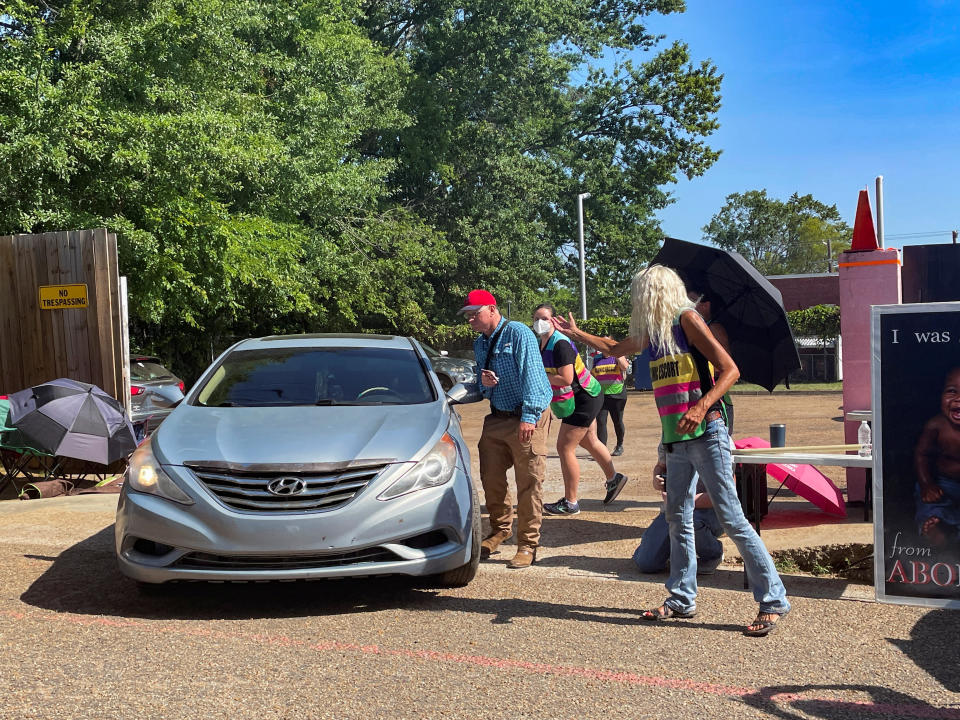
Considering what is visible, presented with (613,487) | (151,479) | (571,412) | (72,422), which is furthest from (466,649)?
(72,422)

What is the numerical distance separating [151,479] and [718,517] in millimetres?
2979

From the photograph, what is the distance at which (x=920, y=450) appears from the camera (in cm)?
505

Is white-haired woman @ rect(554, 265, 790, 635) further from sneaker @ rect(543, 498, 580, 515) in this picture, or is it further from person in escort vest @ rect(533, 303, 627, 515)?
sneaker @ rect(543, 498, 580, 515)

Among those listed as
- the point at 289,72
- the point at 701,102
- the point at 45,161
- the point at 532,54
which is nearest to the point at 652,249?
the point at 701,102

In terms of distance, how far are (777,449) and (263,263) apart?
14840mm

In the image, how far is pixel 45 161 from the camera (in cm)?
1470

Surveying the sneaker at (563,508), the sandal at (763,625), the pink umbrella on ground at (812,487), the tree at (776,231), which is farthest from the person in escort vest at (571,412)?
the tree at (776,231)

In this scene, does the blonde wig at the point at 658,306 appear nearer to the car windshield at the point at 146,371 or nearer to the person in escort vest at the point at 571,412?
the person in escort vest at the point at 571,412

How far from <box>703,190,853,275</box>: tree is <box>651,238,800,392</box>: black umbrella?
238ft

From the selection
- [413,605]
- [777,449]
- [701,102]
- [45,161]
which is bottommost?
[413,605]

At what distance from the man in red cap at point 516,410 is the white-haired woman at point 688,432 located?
1.38 meters

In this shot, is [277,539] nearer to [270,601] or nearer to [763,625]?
[270,601]

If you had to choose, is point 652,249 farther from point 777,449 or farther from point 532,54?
point 777,449

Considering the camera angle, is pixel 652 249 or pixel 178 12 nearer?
pixel 178 12
